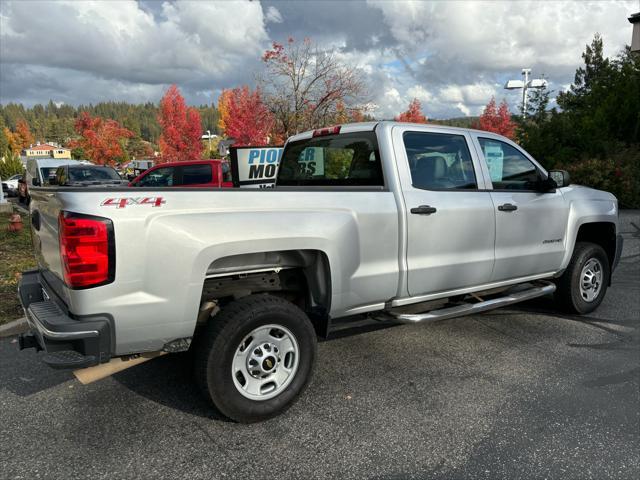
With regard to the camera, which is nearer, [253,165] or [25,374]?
[25,374]

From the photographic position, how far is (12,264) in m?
7.02

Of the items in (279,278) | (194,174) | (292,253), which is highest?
(194,174)

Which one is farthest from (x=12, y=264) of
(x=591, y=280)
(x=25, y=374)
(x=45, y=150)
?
(x=45, y=150)

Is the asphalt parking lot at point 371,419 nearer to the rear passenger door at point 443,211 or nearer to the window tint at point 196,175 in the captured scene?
the rear passenger door at point 443,211

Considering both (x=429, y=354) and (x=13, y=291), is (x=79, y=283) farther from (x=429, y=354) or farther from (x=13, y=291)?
(x=13, y=291)

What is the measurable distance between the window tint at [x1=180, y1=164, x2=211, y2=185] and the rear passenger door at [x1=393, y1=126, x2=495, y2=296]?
8067 millimetres

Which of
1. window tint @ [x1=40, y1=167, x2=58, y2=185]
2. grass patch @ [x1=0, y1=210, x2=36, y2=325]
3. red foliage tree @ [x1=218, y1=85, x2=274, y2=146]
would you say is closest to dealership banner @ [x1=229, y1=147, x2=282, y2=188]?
grass patch @ [x1=0, y1=210, x2=36, y2=325]

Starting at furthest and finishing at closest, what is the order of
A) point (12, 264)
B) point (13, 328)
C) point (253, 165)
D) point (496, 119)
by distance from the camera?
point (496, 119)
point (253, 165)
point (12, 264)
point (13, 328)

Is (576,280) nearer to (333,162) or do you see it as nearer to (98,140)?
(333,162)

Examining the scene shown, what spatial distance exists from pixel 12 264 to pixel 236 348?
572cm

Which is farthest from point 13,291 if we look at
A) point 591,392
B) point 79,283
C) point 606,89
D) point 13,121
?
point 13,121

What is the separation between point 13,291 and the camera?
5.79 metres

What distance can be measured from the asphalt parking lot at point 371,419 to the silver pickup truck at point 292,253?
0.38m

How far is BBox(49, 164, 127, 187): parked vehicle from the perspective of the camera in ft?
52.3
